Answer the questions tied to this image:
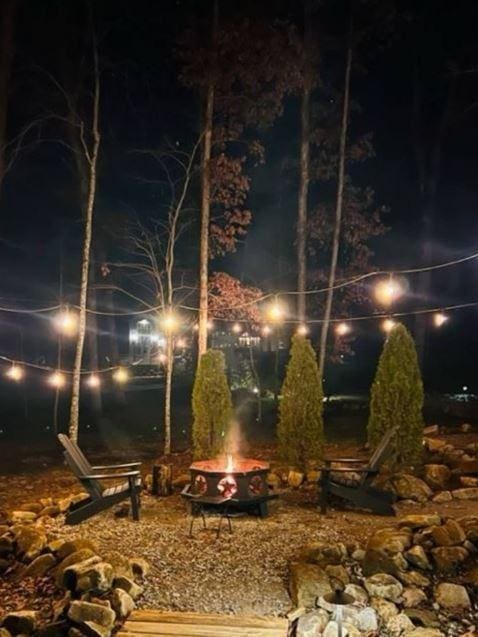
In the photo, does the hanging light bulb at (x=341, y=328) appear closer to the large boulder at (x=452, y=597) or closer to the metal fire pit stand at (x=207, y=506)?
the metal fire pit stand at (x=207, y=506)

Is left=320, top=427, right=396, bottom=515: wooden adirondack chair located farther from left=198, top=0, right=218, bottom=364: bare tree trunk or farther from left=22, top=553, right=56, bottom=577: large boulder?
left=198, top=0, right=218, bottom=364: bare tree trunk

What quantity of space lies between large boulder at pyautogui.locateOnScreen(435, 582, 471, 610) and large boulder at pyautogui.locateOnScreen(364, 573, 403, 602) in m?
0.32

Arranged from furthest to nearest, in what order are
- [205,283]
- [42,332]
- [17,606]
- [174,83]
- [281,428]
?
[42,332] → [174,83] → [205,283] → [281,428] → [17,606]

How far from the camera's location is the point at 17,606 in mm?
4527

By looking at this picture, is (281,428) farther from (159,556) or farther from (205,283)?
(159,556)

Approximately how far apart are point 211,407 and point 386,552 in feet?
15.1

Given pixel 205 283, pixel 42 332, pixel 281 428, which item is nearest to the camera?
pixel 281 428

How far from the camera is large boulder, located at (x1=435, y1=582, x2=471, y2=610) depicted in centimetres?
441

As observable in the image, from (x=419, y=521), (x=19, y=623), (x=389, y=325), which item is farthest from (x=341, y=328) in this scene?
(x=19, y=623)

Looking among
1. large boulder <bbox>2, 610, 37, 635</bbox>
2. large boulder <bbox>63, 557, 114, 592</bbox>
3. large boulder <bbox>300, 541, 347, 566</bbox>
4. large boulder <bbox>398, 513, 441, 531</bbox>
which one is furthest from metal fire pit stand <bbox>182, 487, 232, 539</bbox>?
large boulder <bbox>2, 610, 37, 635</bbox>

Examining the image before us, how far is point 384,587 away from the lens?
14.7 ft

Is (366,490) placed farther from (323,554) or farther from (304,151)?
(304,151)

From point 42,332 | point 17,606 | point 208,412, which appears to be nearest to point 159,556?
point 17,606

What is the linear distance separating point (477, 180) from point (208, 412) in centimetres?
1337
